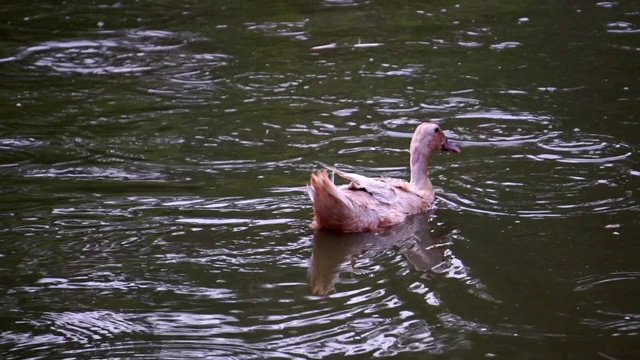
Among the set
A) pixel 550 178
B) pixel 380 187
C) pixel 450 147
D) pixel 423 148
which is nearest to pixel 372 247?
pixel 380 187

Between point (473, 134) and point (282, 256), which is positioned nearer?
point (282, 256)

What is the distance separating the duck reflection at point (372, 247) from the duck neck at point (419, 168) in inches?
14.2

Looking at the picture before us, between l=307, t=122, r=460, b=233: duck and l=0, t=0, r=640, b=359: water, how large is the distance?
4.8 inches

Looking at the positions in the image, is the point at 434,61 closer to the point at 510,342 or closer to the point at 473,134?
the point at 473,134

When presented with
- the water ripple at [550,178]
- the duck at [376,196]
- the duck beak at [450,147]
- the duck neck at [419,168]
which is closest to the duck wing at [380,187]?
the duck at [376,196]

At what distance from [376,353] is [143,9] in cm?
1081

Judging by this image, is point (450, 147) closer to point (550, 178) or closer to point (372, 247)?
point (550, 178)

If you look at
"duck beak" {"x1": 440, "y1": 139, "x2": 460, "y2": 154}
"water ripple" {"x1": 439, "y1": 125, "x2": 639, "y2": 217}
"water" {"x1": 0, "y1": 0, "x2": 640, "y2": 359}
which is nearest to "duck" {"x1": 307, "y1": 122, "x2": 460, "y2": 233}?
"duck beak" {"x1": 440, "y1": 139, "x2": 460, "y2": 154}

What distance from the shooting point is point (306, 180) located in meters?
8.83

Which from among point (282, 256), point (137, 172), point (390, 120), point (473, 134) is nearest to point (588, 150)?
point (473, 134)

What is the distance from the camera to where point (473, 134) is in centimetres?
984

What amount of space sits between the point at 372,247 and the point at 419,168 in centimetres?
124

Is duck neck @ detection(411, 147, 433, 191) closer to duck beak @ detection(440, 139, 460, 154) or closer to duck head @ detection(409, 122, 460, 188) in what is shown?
duck head @ detection(409, 122, 460, 188)

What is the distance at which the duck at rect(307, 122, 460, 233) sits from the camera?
301 inches
